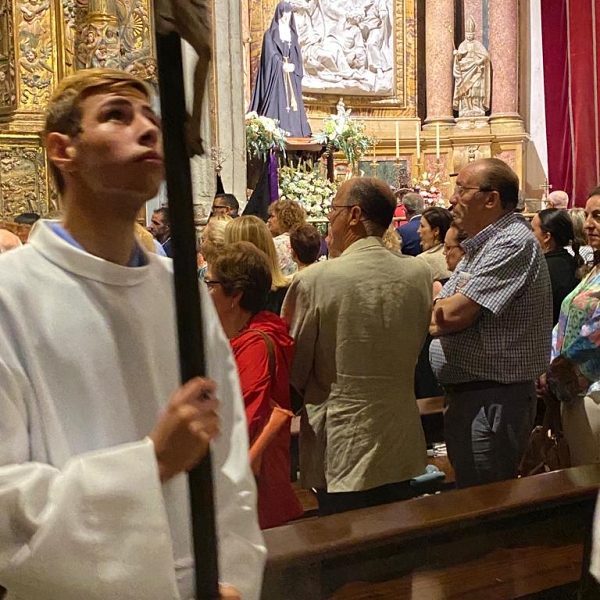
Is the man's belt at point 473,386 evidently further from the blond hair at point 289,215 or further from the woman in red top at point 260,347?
the blond hair at point 289,215

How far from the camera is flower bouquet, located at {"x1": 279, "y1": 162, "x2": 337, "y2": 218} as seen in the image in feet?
30.8

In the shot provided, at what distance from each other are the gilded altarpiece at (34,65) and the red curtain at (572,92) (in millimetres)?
9261

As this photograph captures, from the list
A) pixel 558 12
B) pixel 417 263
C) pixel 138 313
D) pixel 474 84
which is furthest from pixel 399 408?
pixel 558 12

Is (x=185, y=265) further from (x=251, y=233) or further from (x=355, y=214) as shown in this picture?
(x=251, y=233)

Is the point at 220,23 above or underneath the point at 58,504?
above

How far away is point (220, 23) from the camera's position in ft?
27.9

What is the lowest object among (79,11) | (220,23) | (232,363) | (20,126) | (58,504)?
(58,504)

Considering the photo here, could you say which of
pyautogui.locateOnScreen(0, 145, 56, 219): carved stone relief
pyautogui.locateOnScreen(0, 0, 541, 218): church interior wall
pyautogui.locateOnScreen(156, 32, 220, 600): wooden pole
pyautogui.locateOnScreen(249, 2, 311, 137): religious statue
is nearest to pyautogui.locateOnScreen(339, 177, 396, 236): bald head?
pyautogui.locateOnScreen(0, 0, 541, 218): church interior wall

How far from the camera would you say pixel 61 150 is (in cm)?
131

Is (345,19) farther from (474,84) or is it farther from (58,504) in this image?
(58,504)

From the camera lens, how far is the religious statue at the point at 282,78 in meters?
11.2

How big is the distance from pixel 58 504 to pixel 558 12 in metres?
13.9

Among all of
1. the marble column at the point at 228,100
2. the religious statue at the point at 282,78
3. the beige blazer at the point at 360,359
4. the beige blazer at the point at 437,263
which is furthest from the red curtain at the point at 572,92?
the beige blazer at the point at 360,359

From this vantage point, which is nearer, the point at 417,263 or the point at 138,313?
the point at 138,313
